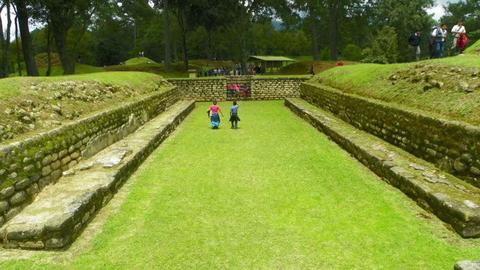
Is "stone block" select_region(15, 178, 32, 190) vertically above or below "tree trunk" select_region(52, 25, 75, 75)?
below

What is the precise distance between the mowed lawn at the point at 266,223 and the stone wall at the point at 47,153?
3.99ft

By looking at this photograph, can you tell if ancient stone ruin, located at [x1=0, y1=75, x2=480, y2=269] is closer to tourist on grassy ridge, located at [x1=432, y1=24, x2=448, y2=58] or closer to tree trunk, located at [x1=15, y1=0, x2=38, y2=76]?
tourist on grassy ridge, located at [x1=432, y1=24, x2=448, y2=58]

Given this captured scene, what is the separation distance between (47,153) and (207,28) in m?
33.0

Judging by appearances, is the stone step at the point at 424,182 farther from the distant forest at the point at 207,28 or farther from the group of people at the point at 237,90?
the distant forest at the point at 207,28

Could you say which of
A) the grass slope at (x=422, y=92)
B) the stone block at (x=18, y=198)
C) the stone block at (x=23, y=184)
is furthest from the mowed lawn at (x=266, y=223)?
the grass slope at (x=422, y=92)

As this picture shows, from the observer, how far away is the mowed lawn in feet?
14.5

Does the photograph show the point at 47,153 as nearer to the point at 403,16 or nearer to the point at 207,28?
the point at 207,28

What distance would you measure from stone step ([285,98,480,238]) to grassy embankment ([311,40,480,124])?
3.59 ft

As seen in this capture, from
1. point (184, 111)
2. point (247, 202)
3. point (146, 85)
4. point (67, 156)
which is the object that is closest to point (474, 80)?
point (247, 202)

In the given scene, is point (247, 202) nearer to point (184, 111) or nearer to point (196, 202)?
point (196, 202)

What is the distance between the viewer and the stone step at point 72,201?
4.64 m

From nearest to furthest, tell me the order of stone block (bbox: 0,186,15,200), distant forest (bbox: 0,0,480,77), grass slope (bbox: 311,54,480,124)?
1. stone block (bbox: 0,186,15,200)
2. grass slope (bbox: 311,54,480,124)
3. distant forest (bbox: 0,0,480,77)

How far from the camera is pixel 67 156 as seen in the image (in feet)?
23.6

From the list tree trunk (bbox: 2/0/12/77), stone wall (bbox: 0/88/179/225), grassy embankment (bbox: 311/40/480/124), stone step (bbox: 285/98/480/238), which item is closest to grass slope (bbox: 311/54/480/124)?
grassy embankment (bbox: 311/40/480/124)
